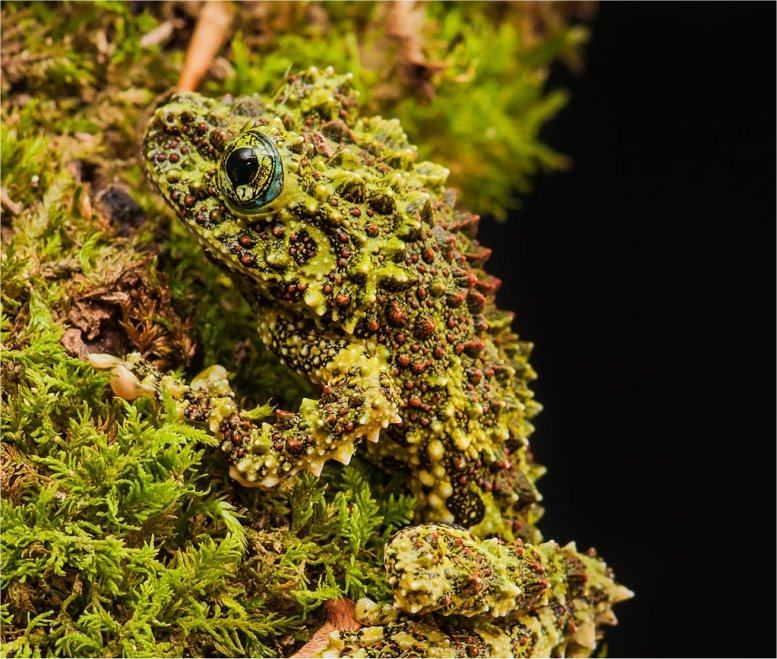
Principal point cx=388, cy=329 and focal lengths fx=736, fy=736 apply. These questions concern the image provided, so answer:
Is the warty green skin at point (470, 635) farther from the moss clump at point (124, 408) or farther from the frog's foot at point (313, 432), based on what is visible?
the frog's foot at point (313, 432)

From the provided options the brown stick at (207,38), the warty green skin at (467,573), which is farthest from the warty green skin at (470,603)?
the brown stick at (207,38)

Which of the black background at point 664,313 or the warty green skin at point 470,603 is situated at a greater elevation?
the black background at point 664,313

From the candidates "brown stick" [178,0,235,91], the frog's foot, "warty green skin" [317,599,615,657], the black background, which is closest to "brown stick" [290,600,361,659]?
"warty green skin" [317,599,615,657]

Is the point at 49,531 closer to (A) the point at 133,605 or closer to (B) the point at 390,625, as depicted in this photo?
(A) the point at 133,605

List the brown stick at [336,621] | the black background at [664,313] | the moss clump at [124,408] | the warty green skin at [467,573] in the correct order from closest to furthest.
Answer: the moss clump at [124,408], the warty green skin at [467,573], the brown stick at [336,621], the black background at [664,313]

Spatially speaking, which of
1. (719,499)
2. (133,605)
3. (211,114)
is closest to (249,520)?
(133,605)

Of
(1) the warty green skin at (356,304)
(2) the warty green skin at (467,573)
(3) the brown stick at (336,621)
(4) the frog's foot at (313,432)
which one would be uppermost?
(1) the warty green skin at (356,304)
